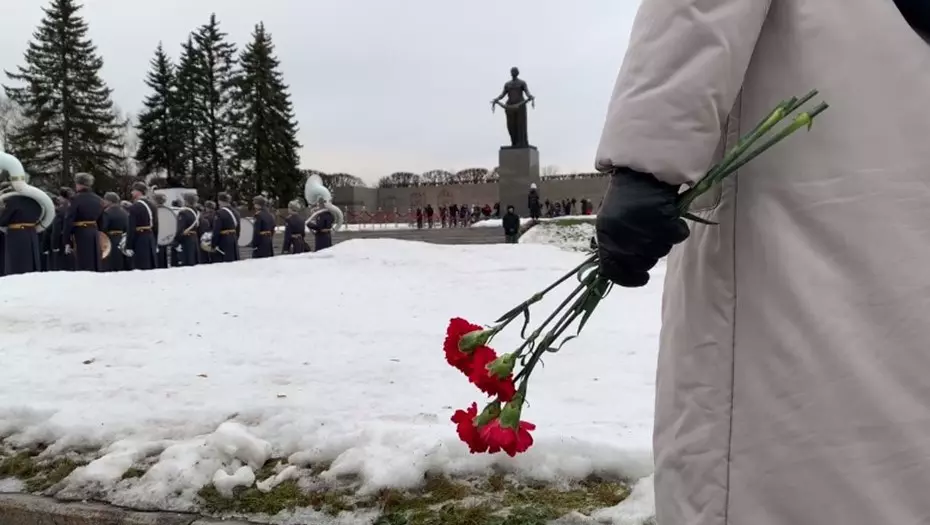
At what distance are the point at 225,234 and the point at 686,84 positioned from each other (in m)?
15.8

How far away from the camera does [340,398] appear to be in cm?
423

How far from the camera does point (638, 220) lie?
1.28 m

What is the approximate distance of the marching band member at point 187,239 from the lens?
16625 millimetres

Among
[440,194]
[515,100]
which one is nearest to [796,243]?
[515,100]

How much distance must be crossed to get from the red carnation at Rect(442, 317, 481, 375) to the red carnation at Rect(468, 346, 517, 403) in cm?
3

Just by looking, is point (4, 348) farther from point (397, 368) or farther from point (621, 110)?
point (621, 110)

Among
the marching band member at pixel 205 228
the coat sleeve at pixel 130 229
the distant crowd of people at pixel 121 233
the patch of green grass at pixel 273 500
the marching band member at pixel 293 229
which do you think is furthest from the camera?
the marching band member at pixel 293 229

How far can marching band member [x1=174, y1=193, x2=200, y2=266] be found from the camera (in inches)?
655

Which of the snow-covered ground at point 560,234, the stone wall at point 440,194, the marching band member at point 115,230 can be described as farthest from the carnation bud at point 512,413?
the stone wall at point 440,194

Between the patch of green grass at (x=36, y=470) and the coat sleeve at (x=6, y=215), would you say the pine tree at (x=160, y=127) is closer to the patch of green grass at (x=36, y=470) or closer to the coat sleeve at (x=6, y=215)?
the coat sleeve at (x=6, y=215)

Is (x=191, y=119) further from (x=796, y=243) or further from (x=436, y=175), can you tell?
(x=796, y=243)

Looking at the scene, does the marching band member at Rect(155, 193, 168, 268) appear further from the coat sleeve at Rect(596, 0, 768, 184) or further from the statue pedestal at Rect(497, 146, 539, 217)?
the coat sleeve at Rect(596, 0, 768, 184)

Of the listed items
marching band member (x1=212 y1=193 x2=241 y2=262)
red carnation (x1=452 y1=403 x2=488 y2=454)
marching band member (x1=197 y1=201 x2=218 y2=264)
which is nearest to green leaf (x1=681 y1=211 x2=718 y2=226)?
red carnation (x1=452 y1=403 x2=488 y2=454)

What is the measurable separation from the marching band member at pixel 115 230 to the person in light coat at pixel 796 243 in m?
14.0
